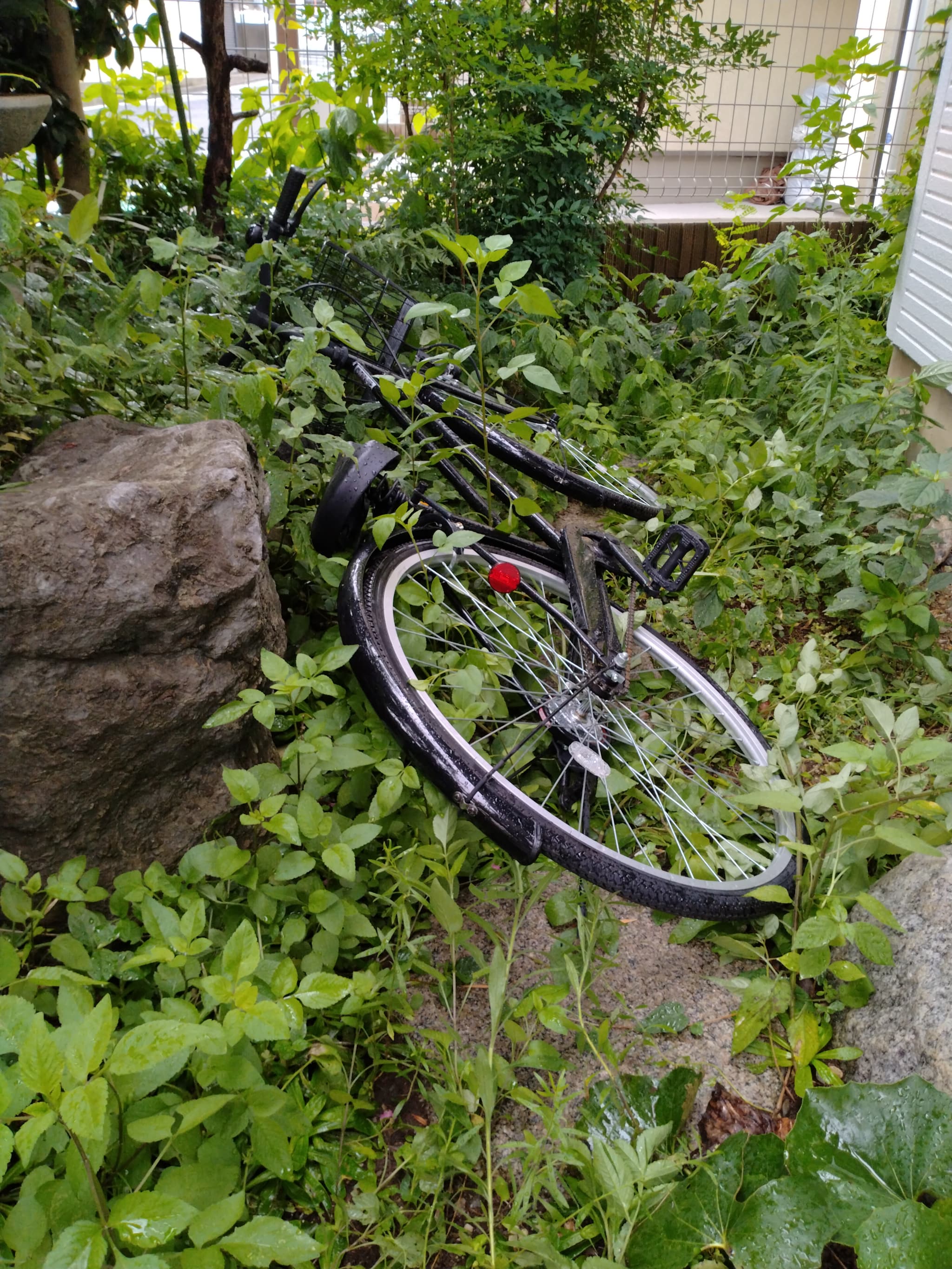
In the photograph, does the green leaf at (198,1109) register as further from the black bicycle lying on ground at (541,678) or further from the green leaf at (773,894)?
the green leaf at (773,894)

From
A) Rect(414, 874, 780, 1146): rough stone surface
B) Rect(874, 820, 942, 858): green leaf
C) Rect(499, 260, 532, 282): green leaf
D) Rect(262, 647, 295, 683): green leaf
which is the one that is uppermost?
Rect(499, 260, 532, 282): green leaf

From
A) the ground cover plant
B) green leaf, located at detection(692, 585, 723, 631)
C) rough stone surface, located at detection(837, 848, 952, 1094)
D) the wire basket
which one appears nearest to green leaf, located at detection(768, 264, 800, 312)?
the ground cover plant

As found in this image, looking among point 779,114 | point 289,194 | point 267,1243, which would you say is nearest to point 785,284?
point 779,114

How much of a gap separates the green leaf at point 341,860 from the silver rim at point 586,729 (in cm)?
35

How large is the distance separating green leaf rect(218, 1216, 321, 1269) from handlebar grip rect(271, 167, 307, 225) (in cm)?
274

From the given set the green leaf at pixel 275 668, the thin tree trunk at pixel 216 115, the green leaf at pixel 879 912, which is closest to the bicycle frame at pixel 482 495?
the green leaf at pixel 275 668

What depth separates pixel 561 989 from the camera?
167 centimetres

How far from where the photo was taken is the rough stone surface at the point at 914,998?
155cm

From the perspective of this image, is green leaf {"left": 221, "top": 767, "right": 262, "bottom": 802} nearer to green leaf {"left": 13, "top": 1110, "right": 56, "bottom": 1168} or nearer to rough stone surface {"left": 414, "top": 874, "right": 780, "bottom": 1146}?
rough stone surface {"left": 414, "top": 874, "right": 780, "bottom": 1146}

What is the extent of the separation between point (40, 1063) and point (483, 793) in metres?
0.94

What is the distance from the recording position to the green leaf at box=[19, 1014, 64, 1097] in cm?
113

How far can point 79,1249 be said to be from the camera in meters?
1.08

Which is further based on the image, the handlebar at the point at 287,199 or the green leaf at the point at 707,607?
the green leaf at the point at 707,607

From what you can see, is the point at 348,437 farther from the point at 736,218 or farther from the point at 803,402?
the point at 736,218
